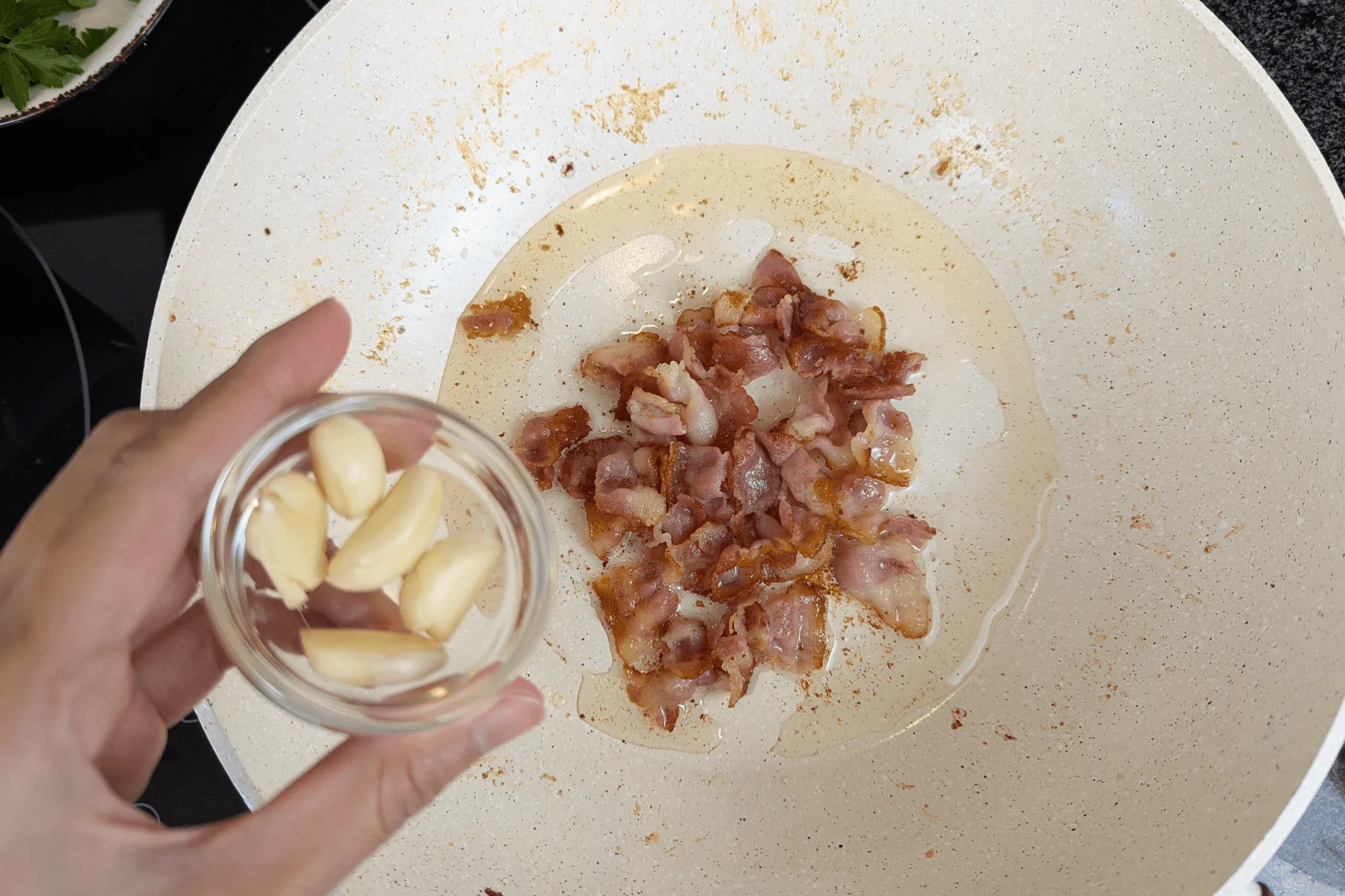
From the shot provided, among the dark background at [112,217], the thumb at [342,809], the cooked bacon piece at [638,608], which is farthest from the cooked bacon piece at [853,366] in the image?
the dark background at [112,217]

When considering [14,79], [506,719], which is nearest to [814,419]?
[506,719]

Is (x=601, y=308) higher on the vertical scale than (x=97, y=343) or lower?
higher

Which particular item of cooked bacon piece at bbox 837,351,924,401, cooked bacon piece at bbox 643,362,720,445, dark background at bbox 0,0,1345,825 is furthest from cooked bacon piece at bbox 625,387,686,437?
dark background at bbox 0,0,1345,825

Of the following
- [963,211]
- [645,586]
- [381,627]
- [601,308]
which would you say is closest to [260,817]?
[381,627]

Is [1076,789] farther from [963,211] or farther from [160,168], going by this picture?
[160,168]

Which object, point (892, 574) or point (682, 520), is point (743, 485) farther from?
point (892, 574)

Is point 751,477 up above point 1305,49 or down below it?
below

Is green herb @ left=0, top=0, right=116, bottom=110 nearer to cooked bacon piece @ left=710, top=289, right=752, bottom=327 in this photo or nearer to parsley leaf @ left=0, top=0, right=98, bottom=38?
parsley leaf @ left=0, top=0, right=98, bottom=38

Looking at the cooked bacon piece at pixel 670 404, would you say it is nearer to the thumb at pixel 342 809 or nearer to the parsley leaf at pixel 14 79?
the thumb at pixel 342 809
